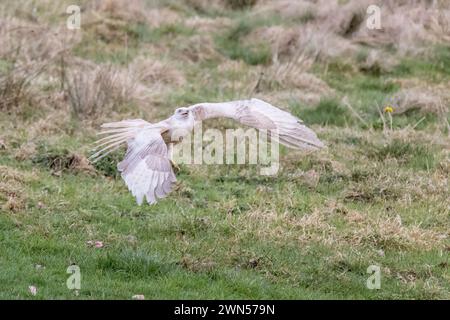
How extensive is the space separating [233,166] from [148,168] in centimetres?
341

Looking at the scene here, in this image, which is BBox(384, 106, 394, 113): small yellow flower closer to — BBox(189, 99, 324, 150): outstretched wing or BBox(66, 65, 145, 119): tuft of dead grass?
BBox(66, 65, 145, 119): tuft of dead grass

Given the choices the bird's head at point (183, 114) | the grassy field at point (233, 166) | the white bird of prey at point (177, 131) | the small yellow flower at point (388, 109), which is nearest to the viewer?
the white bird of prey at point (177, 131)

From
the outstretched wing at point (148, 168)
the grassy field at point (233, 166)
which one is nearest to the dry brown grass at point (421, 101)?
the grassy field at point (233, 166)

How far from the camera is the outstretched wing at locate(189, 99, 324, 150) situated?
6.54m

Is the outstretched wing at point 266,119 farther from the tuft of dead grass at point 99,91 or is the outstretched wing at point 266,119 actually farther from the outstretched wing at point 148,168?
the tuft of dead grass at point 99,91

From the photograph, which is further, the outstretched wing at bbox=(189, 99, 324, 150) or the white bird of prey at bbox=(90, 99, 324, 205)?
the outstretched wing at bbox=(189, 99, 324, 150)

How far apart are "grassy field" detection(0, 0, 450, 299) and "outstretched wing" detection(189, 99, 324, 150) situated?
3.03 ft

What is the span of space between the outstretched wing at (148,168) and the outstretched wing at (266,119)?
0.47 m

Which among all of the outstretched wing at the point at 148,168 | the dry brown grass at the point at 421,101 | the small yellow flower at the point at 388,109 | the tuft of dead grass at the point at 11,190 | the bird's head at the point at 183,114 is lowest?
the dry brown grass at the point at 421,101

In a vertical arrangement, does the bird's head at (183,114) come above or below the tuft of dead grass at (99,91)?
above

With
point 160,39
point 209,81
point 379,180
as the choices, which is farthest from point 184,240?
point 160,39

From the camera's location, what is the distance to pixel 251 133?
1015 centimetres

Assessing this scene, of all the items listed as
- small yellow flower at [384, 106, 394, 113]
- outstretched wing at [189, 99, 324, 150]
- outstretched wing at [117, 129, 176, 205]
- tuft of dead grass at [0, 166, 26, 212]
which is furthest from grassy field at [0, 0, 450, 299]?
outstretched wing at [189, 99, 324, 150]

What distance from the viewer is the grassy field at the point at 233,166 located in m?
6.48
